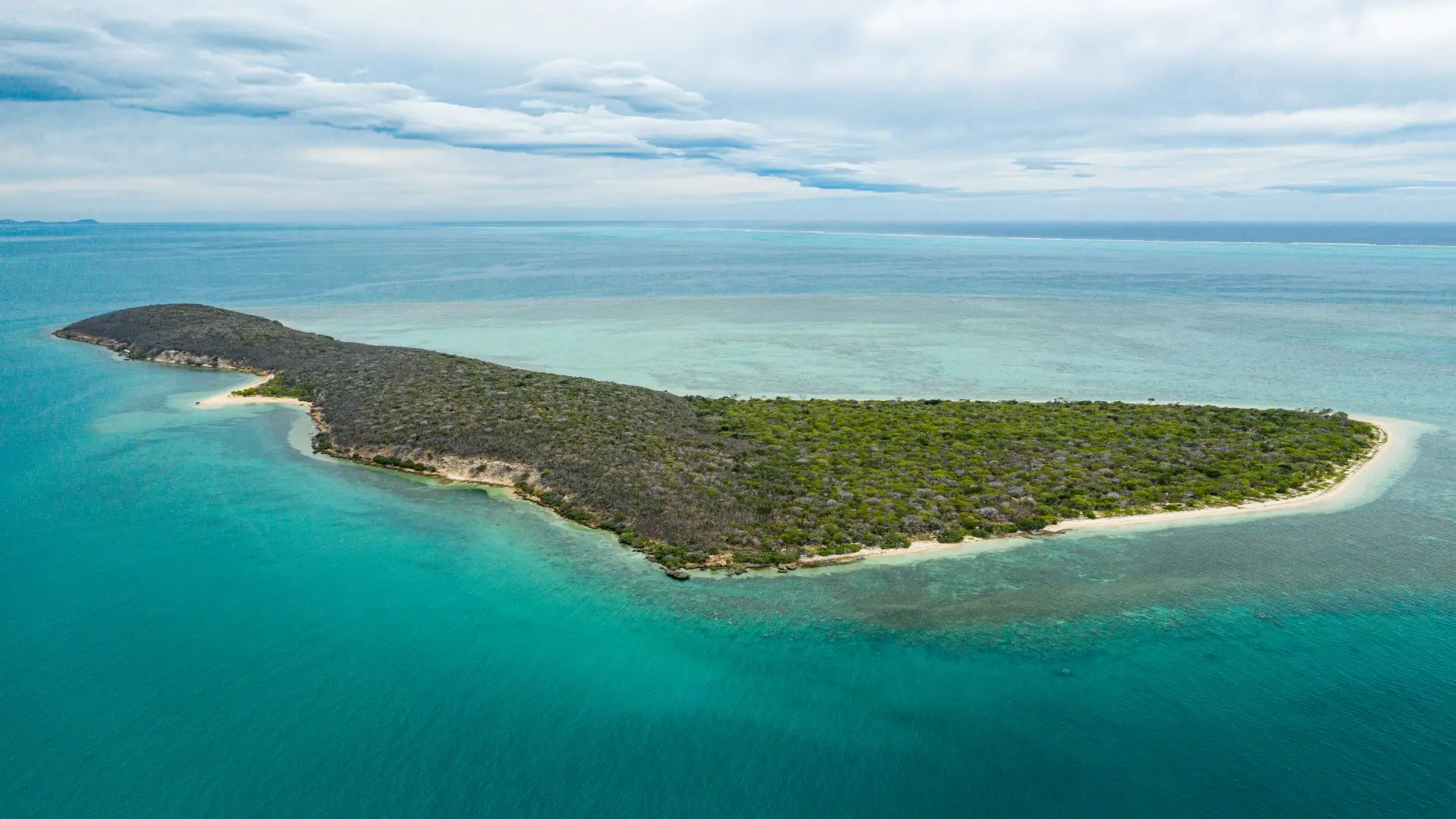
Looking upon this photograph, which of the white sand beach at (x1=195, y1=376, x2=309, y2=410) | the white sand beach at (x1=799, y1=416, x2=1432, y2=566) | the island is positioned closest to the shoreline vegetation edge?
the white sand beach at (x1=799, y1=416, x2=1432, y2=566)

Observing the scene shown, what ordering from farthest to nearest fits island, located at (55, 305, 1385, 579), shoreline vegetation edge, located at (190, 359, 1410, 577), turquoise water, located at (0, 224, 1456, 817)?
island, located at (55, 305, 1385, 579) → shoreline vegetation edge, located at (190, 359, 1410, 577) → turquoise water, located at (0, 224, 1456, 817)

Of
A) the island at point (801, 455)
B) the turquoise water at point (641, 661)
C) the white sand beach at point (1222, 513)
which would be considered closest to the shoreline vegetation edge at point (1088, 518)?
the white sand beach at point (1222, 513)

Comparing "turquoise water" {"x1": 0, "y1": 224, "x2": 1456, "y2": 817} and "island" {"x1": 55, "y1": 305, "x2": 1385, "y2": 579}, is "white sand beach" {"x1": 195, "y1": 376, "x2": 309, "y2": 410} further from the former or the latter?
"turquoise water" {"x1": 0, "y1": 224, "x2": 1456, "y2": 817}

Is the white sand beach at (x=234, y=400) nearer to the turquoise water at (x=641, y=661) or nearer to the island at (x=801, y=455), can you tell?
the island at (x=801, y=455)

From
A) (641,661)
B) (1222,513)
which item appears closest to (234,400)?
(641,661)

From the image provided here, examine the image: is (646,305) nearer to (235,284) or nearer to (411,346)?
(411,346)

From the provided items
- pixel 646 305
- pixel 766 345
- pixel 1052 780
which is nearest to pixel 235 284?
pixel 646 305

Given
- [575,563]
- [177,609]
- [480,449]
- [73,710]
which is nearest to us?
[73,710]

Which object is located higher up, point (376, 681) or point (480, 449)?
point (480, 449)
